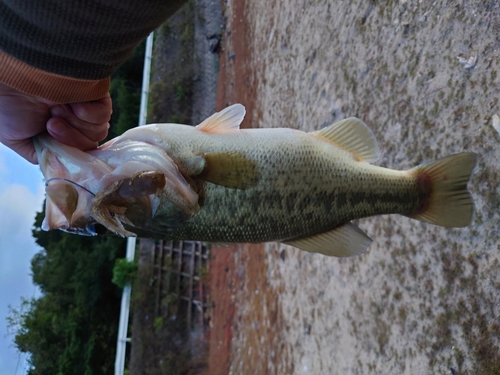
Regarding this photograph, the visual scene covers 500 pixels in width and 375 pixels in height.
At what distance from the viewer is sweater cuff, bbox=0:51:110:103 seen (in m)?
1.17

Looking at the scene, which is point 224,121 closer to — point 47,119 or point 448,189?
point 47,119

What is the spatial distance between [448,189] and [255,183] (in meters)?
0.99

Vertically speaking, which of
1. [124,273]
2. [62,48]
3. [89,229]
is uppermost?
[124,273]

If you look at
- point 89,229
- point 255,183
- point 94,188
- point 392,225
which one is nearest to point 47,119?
point 94,188

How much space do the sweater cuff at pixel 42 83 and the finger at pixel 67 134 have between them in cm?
18

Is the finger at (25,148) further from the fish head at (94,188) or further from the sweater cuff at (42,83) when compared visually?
the sweater cuff at (42,83)

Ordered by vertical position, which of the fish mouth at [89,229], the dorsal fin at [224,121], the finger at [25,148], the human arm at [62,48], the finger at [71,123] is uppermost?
the dorsal fin at [224,121]

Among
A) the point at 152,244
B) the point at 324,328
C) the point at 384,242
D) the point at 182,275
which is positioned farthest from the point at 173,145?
the point at 152,244

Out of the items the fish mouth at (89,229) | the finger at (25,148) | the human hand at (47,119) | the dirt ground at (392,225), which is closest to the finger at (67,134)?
the human hand at (47,119)

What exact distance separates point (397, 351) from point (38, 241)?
39.0 feet

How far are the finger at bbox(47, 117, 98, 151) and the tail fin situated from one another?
1.59 m

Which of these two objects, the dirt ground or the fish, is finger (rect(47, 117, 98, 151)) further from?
the dirt ground

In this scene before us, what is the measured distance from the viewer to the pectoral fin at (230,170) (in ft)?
6.08

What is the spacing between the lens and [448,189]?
6.88 ft
